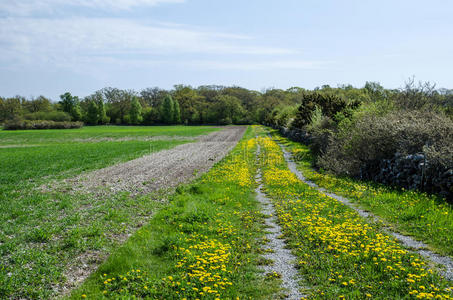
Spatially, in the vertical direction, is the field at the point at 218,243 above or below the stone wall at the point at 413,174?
below

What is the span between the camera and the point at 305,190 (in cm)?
1448

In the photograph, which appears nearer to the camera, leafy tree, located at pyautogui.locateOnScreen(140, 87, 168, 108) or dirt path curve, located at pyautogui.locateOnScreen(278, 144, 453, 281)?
dirt path curve, located at pyautogui.locateOnScreen(278, 144, 453, 281)

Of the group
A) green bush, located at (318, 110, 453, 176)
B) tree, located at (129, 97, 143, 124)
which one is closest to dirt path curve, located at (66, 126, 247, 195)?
green bush, located at (318, 110, 453, 176)

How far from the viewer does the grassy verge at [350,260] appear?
5.69m

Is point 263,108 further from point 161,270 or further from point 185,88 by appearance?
point 161,270

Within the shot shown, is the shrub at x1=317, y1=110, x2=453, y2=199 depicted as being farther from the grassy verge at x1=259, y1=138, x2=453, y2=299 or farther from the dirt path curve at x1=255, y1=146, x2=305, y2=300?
the dirt path curve at x1=255, y1=146, x2=305, y2=300

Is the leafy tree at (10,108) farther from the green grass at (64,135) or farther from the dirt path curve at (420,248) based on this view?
the dirt path curve at (420,248)

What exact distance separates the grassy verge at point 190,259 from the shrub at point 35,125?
101 metres

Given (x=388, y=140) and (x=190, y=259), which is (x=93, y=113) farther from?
(x=190, y=259)

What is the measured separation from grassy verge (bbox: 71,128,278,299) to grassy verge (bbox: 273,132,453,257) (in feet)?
14.7

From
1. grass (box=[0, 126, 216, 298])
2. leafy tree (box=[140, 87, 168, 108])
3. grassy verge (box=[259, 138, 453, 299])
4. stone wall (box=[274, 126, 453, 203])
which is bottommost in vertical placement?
grass (box=[0, 126, 216, 298])

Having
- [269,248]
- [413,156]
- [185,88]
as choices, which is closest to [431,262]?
[269,248]

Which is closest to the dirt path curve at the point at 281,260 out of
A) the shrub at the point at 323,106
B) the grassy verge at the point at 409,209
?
the grassy verge at the point at 409,209

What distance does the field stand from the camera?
238 inches
